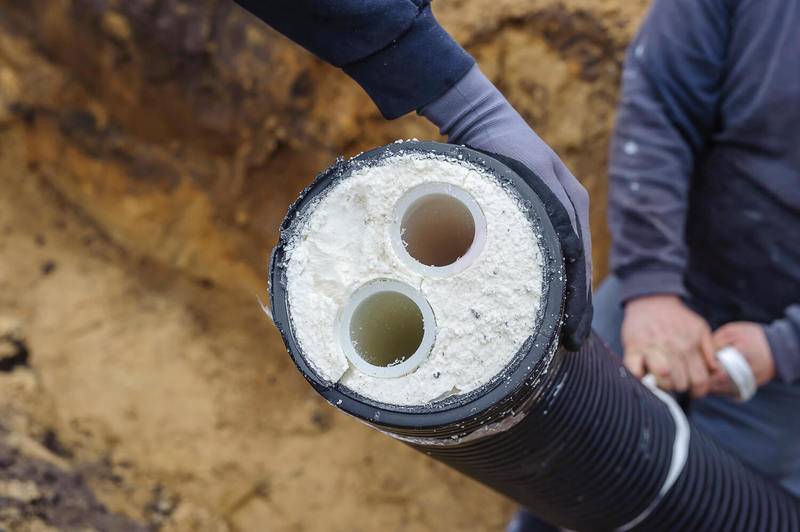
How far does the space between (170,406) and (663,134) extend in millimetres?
1792

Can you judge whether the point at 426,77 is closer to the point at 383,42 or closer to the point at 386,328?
the point at 383,42

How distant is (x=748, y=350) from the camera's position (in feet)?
5.11

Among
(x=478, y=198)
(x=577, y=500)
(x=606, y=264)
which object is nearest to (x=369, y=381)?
(x=478, y=198)

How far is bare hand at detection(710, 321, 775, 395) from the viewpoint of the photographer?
1.55 m

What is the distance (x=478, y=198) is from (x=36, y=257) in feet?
7.52

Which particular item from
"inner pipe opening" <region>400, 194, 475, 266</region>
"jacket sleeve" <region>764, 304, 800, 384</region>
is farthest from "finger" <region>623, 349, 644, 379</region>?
"inner pipe opening" <region>400, 194, 475, 266</region>

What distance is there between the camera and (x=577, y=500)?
4.20ft

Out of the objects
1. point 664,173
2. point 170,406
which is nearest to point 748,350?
point 664,173

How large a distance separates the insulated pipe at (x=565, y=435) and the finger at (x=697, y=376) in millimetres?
147

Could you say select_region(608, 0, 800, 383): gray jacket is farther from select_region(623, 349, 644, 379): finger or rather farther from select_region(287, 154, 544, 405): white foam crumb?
select_region(287, 154, 544, 405): white foam crumb

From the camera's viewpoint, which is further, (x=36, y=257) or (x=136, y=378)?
(x=36, y=257)

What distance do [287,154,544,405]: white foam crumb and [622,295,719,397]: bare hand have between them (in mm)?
810

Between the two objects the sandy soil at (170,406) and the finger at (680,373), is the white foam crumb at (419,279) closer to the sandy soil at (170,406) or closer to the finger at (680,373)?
the finger at (680,373)

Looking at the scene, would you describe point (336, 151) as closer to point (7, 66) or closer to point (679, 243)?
point (679, 243)
